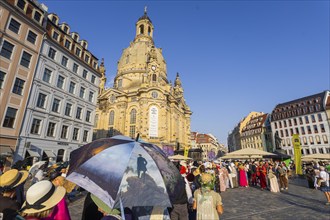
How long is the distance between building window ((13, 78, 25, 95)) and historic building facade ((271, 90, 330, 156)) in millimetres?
54589

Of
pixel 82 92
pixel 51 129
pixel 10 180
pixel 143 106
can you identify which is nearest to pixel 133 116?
pixel 143 106

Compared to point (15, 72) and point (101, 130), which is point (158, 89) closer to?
point (101, 130)

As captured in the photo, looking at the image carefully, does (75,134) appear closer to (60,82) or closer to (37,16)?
(60,82)

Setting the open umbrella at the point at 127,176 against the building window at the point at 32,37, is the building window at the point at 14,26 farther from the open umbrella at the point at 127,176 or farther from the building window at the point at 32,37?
the open umbrella at the point at 127,176

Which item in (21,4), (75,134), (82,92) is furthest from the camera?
(82,92)

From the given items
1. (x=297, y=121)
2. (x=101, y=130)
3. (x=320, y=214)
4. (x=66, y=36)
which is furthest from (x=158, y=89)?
(x=320, y=214)

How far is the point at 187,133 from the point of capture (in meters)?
62.2

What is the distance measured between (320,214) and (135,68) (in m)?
59.6

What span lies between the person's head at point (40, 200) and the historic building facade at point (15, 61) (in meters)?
19.3

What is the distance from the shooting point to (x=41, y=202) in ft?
8.57

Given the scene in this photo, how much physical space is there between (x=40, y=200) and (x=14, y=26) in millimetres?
23062

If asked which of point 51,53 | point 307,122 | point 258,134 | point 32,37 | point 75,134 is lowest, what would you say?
point 75,134

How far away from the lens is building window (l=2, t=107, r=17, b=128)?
17453 mm

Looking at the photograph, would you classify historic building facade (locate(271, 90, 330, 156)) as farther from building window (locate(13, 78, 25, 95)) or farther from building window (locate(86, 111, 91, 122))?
building window (locate(13, 78, 25, 95))
